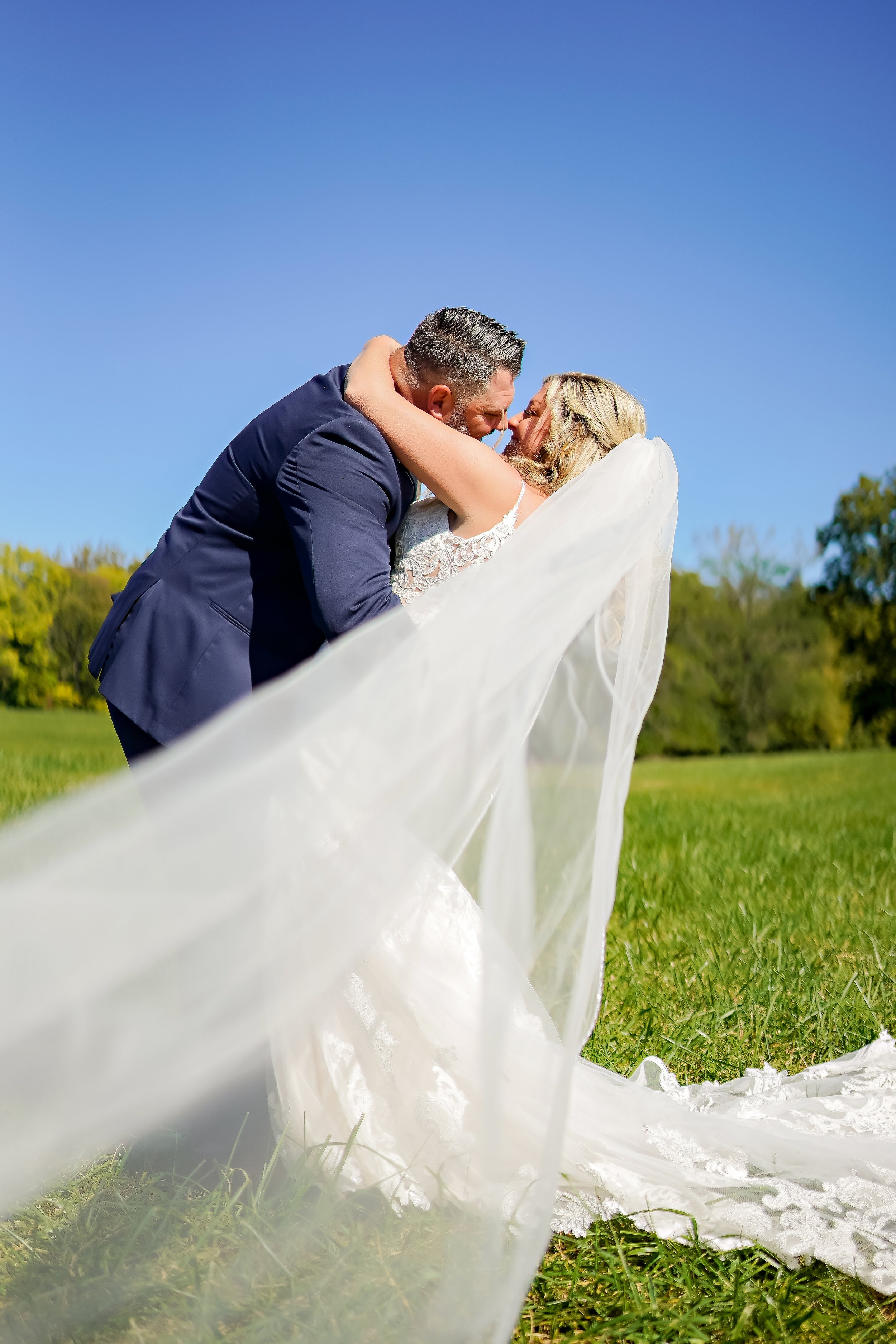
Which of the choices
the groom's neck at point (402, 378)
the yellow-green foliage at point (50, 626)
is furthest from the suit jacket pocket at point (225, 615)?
the yellow-green foliage at point (50, 626)

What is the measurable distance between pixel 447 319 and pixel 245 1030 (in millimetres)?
1674

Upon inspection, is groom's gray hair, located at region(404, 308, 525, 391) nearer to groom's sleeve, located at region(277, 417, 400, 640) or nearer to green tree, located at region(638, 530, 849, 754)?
groom's sleeve, located at region(277, 417, 400, 640)

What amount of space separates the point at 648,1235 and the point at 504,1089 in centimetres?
65

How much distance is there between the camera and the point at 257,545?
2.60 m

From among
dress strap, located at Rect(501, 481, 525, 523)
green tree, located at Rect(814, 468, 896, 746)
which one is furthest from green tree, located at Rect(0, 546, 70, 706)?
green tree, located at Rect(814, 468, 896, 746)

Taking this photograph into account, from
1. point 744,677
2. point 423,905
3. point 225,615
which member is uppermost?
point 225,615

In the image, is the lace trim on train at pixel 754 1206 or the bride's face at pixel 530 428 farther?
the bride's face at pixel 530 428

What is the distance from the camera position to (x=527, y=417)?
2.75m

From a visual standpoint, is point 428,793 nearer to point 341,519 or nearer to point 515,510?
point 341,519

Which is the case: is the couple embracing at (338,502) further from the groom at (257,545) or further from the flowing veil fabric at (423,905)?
the flowing veil fabric at (423,905)

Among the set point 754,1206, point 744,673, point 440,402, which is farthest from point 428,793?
point 744,673

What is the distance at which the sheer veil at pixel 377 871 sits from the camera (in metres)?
1.82

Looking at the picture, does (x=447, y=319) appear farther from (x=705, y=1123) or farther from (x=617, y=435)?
(x=705, y=1123)

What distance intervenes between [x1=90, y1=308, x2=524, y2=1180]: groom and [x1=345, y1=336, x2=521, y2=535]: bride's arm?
0.14 feet
